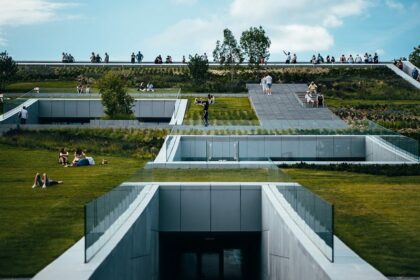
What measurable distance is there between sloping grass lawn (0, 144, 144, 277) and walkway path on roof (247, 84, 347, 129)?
9492 mm

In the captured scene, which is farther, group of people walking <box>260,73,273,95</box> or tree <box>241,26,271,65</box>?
tree <box>241,26,271,65</box>

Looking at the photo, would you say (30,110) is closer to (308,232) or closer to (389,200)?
(389,200)

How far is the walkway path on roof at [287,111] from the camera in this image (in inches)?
1400

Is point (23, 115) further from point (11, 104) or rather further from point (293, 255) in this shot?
point (293, 255)

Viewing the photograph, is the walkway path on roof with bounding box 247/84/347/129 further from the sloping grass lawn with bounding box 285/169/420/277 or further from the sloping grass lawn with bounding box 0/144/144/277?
the sloping grass lawn with bounding box 0/144/144/277

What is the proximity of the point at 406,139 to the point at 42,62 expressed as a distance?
1792 inches

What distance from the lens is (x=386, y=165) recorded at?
92.1 feet

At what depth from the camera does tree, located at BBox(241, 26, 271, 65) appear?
207 feet

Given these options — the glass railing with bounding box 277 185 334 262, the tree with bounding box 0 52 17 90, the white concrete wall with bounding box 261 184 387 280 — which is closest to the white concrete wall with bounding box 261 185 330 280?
the white concrete wall with bounding box 261 184 387 280

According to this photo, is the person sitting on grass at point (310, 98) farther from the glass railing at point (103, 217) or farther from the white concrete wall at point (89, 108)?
the glass railing at point (103, 217)

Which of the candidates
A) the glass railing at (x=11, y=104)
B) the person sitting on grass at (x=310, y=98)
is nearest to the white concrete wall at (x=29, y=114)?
the glass railing at (x=11, y=104)

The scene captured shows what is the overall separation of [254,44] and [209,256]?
32.7m

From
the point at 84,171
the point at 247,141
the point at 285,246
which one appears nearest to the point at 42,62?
the point at 247,141

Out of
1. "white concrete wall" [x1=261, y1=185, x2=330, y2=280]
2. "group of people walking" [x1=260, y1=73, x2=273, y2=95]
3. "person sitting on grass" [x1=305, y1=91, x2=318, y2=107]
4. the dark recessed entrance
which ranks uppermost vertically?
"group of people walking" [x1=260, y1=73, x2=273, y2=95]
